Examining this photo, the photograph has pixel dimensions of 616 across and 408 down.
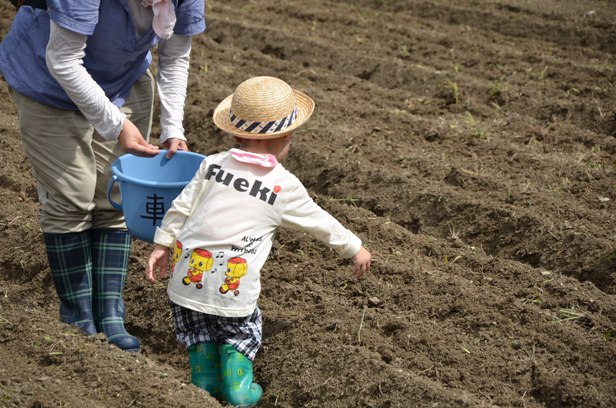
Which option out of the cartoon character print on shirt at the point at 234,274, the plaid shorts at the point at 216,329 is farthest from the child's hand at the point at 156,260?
the cartoon character print on shirt at the point at 234,274

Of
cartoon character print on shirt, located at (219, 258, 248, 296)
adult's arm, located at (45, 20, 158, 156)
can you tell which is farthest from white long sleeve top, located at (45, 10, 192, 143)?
cartoon character print on shirt, located at (219, 258, 248, 296)

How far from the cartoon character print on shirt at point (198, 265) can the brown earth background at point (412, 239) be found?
46cm

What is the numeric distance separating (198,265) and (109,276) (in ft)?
2.86

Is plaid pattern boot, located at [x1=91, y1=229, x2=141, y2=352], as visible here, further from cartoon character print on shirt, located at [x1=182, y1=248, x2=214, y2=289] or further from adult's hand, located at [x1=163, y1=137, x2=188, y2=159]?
cartoon character print on shirt, located at [x1=182, y1=248, x2=214, y2=289]

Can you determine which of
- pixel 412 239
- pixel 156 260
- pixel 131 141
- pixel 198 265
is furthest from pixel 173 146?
pixel 412 239

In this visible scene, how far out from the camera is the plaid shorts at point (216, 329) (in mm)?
3498

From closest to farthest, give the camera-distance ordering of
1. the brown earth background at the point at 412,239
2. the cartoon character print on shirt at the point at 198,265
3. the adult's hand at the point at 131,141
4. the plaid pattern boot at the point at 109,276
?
the cartoon character print on shirt at the point at 198,265
the adult's hand at the point at 131,141
the brown earth background at the point at 412,239
the plaid pattern boot at the point at 109,276

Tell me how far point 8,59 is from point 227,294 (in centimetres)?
133

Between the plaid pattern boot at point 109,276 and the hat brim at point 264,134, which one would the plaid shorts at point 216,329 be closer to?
the plaid pattern boot at point 109,276

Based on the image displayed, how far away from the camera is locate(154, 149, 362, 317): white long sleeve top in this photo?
337cm

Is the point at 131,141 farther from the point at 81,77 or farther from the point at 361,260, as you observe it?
the point at 361,260

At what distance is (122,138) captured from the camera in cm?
358

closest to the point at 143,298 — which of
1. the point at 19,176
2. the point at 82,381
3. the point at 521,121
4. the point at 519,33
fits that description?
the point at 82,381

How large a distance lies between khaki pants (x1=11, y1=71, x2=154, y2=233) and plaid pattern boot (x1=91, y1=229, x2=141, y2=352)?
64 mm
